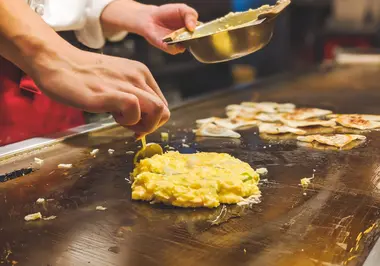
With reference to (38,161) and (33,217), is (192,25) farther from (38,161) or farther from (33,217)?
(33,217)

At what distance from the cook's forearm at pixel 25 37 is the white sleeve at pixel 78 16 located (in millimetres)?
867

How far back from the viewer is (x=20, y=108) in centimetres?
207

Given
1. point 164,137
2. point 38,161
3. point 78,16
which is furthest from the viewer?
point 78,16

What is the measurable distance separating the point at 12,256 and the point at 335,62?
11.9 feet

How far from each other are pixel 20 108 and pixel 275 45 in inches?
130

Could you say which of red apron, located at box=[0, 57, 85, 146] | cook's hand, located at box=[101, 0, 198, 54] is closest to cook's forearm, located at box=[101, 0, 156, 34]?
cook's hand, located at box=[101, 0, 198, 54]

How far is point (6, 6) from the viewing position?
3.88ft

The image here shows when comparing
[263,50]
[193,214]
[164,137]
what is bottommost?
[263,50]

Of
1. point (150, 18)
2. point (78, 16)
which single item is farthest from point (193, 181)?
point (78, 16)

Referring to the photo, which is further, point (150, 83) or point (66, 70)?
point (150, 83)

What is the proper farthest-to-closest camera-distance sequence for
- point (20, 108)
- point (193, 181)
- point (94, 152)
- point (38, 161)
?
point (20, 108), point (94, 152), point (38, 161), point (193, 181)

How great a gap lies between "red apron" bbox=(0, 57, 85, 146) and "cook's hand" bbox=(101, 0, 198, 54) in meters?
0.47

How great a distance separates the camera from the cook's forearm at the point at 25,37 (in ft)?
3.82

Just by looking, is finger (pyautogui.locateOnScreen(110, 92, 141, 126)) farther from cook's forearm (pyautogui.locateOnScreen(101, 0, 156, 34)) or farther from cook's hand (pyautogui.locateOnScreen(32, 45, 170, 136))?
cook's forearm (pyautogui.locateOnScreen(101, 0, 156, 34))
